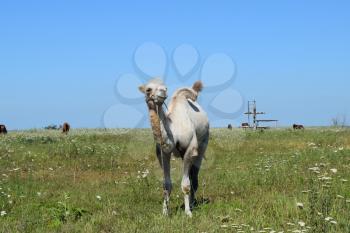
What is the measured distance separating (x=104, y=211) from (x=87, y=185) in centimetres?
492

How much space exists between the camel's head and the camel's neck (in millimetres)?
125

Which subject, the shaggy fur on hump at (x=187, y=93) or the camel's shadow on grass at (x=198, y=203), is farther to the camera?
the shaggy fur on hump at (x=187, y=93)

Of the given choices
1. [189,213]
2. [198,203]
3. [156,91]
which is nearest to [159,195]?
[198,203]

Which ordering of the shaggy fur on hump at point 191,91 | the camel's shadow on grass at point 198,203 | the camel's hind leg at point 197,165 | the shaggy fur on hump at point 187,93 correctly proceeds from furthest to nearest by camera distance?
the camel's hind leg at point 197,165 < the shaggy fur on hump at point 191,91 < the shaggy fur on hump at point 187,93 < the camel's shadow on grass at point 198,203

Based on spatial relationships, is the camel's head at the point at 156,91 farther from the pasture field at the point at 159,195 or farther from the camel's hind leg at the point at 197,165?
the camel's hind leg at the point at 197,165

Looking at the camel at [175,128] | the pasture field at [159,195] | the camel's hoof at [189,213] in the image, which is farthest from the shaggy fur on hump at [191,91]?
the camel's hoof at [189,213]

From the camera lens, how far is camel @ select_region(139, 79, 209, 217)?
942 cm

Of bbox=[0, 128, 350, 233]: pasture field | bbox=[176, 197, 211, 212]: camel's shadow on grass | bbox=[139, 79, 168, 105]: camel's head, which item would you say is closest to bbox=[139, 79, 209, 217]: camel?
bbox=[139, 79, 168, 105]: camel's head

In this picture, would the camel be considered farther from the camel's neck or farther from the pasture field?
the pasture field

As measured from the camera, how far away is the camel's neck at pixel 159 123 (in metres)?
9.46

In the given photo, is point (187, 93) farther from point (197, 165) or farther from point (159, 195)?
point (159, 195)

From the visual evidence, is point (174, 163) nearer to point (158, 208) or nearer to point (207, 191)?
point (207, 191)

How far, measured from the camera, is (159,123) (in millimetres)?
9562

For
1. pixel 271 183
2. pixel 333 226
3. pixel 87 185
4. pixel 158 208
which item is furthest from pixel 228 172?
pixel 333 226
